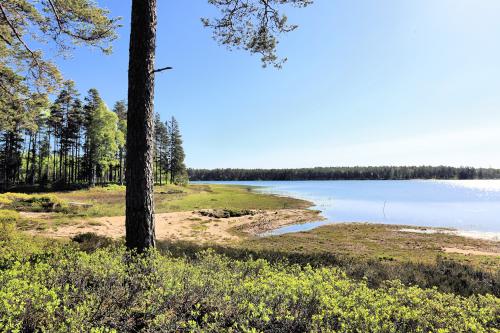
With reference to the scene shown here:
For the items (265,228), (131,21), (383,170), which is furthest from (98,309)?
(383,170)

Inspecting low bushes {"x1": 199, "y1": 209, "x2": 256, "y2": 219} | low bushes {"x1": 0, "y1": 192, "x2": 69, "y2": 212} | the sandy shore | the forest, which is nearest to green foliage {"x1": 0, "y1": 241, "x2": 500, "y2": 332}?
the forest

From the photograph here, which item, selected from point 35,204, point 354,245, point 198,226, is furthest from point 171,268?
point 35,204

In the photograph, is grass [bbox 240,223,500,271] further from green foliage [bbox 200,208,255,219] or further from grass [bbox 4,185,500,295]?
green foliage [bbox 200,208,255,219]

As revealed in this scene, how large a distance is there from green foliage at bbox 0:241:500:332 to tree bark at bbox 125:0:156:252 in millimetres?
1354

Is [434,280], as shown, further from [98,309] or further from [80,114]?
[80,114]

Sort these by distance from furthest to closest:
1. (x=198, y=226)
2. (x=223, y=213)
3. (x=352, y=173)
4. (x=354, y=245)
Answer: (x=352, y=173), (x=223, y=213), (x=198, y=226), (x=354, y=245)

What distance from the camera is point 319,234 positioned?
75.5 feet

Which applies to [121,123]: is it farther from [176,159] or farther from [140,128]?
[140,128]

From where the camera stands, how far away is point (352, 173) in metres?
189

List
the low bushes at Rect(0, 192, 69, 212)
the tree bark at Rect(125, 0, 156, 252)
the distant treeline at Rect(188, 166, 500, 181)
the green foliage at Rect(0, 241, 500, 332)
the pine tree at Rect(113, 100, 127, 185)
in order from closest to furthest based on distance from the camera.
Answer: the green foliage at Rect(0, 241, 500, 332)
the tree bark at Rect(125, 0, 156, 252)
the low bushes at Rect(0, 192, 69, 212)
the pine tree at Rect(113, 100, 127, 185)
the distant treeline at Rect(188, 166, 500, 181)

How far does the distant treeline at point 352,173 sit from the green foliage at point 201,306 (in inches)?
7288

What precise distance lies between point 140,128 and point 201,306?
11.9 ft

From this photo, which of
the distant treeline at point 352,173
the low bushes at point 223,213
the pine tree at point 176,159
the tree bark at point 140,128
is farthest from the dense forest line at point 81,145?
the distant treeline at point 352,173

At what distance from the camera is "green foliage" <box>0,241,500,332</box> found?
3.09 m
